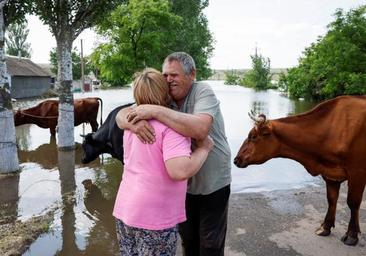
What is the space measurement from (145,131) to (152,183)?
31 cm

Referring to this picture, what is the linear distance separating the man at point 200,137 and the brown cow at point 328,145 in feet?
5.75

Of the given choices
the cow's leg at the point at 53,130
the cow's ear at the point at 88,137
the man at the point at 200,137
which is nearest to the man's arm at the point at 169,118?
the man at the point at 200,137

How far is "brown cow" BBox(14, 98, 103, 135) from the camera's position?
38.2ft

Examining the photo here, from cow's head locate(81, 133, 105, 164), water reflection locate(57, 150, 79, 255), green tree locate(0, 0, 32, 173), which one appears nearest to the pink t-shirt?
water reflection locate(57, 150, 79, 255)

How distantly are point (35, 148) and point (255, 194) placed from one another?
6.66 metres

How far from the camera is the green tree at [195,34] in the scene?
28.0m

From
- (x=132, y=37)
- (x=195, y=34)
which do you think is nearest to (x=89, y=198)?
(x=132, y=37)

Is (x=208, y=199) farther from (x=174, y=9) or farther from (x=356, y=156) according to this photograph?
(x=174, y=9)

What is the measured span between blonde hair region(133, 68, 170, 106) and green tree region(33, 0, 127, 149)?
25.8 ft

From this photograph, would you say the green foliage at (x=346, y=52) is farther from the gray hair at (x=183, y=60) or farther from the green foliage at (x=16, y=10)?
the gray hair at (x=183, y=60)

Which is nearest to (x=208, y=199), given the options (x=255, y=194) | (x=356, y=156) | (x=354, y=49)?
(x=356, y=156)

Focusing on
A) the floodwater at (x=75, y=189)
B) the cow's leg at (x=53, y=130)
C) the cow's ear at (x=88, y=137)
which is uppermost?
the cow's ear at (x=88, y=137)

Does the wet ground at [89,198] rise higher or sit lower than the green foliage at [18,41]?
lower

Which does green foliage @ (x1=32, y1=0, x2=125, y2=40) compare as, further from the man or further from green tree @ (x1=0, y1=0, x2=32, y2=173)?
the man
